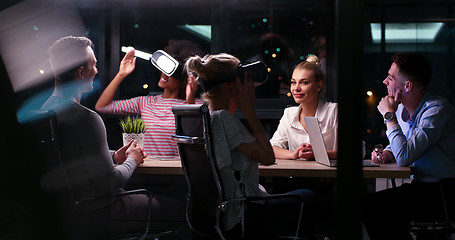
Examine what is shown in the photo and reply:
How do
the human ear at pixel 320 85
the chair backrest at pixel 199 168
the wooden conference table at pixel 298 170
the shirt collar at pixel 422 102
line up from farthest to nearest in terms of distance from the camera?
the human ear at pixel 320 85 < the shirt collar at pixel 422 102 < the wooden conference table at pixel 298 170 < the chair backrest at pixel 199 168

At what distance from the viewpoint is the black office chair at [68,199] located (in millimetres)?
2734

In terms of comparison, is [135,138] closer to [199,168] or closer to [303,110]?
[199,168]

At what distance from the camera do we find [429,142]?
10.4 ft

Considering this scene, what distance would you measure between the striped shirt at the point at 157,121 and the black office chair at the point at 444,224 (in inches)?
62.1

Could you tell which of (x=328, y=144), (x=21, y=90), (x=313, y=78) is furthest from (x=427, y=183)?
(x=21, y=90)

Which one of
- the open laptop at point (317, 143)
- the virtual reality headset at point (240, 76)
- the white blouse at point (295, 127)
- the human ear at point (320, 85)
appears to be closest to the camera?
the virtual reality headset at point (240, 76)

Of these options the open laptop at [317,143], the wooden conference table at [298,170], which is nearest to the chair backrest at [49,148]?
the wooden conference table at [298,170]

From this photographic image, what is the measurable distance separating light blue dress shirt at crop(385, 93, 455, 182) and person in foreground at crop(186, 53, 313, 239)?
0.74 m

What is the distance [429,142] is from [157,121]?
1801 millimetres

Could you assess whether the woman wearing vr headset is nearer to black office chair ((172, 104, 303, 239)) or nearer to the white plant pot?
the white plant pot

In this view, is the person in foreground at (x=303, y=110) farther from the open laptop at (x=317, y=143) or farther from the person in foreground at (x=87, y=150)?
the person in foreground at (x=87, y=150)

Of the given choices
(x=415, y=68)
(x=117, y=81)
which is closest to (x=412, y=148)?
(x=415, y=68)

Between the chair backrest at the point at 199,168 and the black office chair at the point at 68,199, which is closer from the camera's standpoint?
the chair backrest at the point at 199,168

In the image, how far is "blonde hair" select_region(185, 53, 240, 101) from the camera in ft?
8.84
